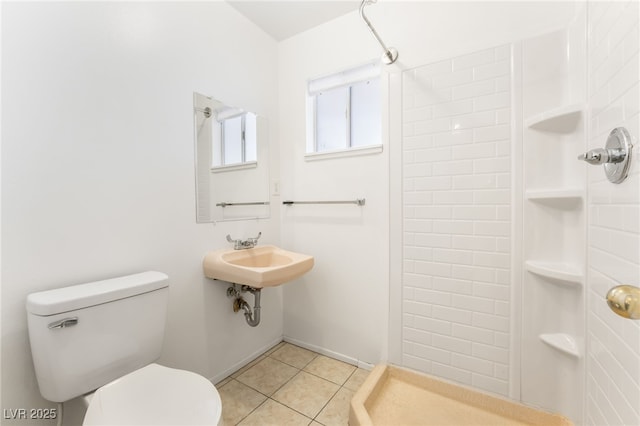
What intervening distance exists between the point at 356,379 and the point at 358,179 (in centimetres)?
132

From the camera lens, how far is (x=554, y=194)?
1.23 meters

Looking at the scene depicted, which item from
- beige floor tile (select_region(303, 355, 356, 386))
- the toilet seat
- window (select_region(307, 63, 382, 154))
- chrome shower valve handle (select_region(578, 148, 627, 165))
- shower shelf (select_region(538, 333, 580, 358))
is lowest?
beige floor tile (select_region(303, 355, 356, 386))

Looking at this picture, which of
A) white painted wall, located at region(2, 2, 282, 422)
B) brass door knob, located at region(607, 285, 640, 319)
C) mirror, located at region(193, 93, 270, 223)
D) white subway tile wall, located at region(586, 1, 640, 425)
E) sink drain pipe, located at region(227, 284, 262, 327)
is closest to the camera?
brass door knob, located at region(607, 285, 640, 319)

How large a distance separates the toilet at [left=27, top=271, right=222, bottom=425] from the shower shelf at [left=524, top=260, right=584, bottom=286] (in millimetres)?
1495

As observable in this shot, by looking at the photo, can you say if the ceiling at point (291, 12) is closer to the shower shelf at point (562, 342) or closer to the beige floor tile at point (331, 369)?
the shower shelf at point (562, 342)

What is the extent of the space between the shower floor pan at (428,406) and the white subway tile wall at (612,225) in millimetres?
341

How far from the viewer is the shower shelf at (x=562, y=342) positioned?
120 cm

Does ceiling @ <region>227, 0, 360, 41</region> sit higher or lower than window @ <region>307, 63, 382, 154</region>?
higher

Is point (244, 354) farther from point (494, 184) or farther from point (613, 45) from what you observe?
point (613, 45)

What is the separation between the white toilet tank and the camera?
94cm

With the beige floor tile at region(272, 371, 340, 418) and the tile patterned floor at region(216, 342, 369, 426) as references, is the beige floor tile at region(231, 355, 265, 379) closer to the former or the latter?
the tile patterned floor at region(216, 342, 369, 426)

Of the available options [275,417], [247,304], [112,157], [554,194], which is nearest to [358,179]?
[554,194]

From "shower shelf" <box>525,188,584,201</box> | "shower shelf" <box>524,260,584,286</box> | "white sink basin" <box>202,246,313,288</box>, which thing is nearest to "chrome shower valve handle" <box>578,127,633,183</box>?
"shower shelf" <box>525,188,584,201</box>

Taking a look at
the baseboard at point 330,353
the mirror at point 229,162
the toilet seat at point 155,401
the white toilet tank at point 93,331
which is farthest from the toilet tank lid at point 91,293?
the baseboard at point 330,353
